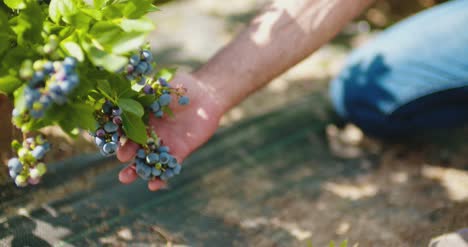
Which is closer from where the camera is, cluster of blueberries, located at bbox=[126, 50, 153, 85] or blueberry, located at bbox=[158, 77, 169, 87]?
cluster of blueberries, located at bbox=[126, 50, 153, 85]

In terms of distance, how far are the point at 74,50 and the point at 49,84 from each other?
0.08 metres

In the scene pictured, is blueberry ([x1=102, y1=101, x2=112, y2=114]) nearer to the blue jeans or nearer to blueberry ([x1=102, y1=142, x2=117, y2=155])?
blueberry ([x1=102, y1=142, x2=117, y2=155])

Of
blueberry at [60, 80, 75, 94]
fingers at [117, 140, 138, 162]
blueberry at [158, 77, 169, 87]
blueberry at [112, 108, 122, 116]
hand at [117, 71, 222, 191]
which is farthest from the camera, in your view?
hand at [117, 71, 222, 191]

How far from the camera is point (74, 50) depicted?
0.89 m

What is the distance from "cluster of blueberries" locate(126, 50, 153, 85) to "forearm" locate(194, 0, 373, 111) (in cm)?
56

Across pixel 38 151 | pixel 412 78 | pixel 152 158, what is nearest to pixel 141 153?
pixel 152 158

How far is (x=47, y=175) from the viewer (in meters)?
1.57

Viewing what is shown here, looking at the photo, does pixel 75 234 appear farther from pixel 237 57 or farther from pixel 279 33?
pixel 279 33

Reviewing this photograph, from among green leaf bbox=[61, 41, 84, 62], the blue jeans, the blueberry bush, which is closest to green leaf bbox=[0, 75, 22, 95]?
the blueberry bush

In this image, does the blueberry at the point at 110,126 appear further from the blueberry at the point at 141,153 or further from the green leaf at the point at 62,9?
the green leaf at the point at 62,9

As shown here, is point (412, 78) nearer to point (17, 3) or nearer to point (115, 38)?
point (115, 38)

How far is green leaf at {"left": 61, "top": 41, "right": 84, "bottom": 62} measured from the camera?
88 cm

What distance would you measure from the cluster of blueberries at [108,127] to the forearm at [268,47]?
20.6 inches

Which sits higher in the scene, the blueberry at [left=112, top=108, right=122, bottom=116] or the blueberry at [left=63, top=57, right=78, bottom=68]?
the blueberry at [left=63, top=57, right=78, bottom=68]
